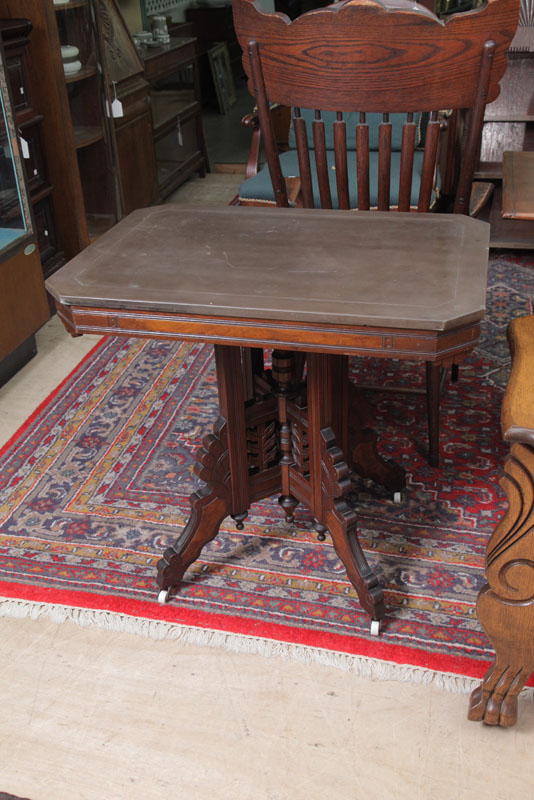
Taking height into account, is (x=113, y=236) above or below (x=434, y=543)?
above

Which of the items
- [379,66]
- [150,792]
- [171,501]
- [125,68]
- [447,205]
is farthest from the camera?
[125,68]

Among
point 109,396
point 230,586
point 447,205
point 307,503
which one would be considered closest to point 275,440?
point 307,503

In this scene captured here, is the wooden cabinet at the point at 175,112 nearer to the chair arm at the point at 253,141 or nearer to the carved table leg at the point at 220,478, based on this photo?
the chair arm at the point at 253,141

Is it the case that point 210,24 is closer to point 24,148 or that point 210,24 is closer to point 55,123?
point 55,123

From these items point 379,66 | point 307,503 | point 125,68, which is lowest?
point 307,503

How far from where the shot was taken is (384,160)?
6.53ft

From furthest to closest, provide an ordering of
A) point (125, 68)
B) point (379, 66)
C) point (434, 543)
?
point (125, 68)
point (434, 543)
point (379, 66)

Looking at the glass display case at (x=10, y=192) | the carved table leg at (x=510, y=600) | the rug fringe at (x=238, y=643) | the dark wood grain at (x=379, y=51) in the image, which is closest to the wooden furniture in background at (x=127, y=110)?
the glass display case at (x=10, y=192)

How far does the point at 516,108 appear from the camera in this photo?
4.17 metres

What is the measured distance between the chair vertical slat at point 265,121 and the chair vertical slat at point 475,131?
1.56 ft

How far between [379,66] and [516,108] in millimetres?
2607

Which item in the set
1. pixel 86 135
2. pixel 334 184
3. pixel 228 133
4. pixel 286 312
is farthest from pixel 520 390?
pixel 228 133

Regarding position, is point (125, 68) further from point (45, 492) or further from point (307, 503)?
point (307, 503)

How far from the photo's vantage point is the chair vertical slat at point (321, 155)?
1977mm
